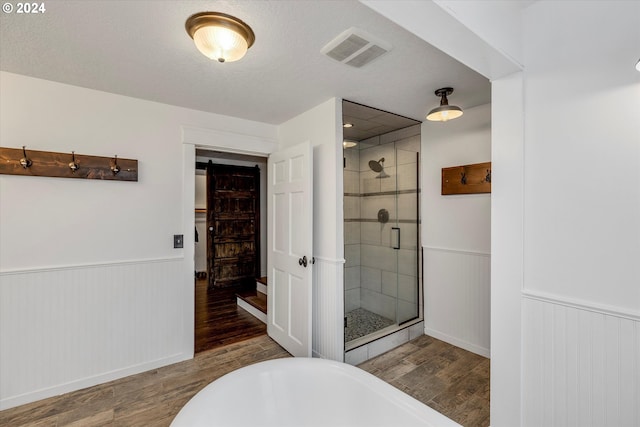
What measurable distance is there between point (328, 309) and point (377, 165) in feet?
6.22

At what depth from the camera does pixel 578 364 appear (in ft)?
4.32

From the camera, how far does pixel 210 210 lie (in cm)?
493

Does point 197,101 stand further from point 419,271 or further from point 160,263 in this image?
point 419,271

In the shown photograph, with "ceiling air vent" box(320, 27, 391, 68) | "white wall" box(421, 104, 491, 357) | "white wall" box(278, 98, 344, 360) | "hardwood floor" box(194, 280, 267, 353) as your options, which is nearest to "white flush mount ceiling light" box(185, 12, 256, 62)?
"ceiling air vent" box(320, 27, 391, 68)

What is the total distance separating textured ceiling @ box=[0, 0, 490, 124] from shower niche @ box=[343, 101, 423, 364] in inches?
24.8

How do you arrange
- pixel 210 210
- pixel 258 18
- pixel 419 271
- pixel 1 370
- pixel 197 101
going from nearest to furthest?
1. pixel 258 18
2. pixel 1 370
3. pixel 197 101
4. pixel 419 271
5. pixel 210 210

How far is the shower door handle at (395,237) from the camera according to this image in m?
3.37

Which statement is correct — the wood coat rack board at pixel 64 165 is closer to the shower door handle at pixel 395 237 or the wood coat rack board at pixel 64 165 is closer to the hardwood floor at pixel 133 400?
the hardwood floor at pixel 133 400

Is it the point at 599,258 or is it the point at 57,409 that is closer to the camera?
the point at 599,258

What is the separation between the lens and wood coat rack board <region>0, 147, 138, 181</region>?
6.53 ft

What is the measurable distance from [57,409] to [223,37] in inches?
Answer: 105

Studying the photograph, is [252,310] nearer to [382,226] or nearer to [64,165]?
[382,226]

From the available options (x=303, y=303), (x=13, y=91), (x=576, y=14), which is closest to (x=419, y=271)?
(x=303, y=303)

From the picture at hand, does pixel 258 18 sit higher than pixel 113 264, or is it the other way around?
pixel 258 18
